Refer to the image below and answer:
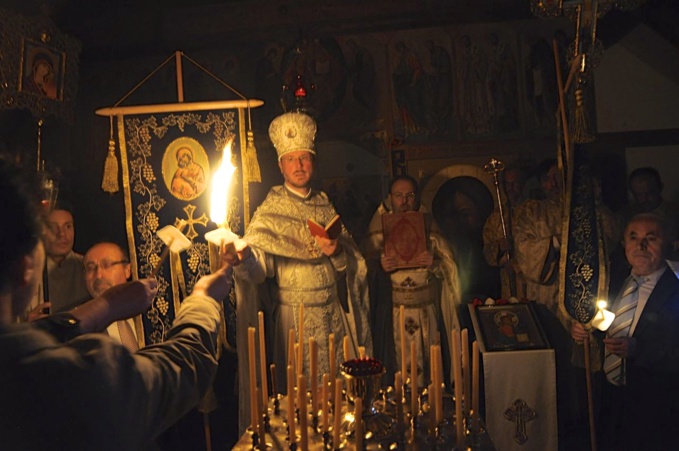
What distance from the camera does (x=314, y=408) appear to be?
8.45 ft

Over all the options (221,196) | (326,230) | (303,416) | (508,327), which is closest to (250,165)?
(326,230)

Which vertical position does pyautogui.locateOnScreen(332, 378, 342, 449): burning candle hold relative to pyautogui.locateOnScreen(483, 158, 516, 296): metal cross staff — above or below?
below

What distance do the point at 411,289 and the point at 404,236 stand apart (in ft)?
1.43

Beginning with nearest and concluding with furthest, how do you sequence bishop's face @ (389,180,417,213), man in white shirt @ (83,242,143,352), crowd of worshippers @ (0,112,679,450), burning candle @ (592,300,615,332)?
crowd of worshippers @ (0,112,679,450) → burning candle @ (592,300,615,332) → man in white shirt @ (83,242,143,352) → bishop's face @ (389,180,417,213)

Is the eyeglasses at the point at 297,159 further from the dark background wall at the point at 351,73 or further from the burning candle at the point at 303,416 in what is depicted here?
the burning candle at the point at 303,416

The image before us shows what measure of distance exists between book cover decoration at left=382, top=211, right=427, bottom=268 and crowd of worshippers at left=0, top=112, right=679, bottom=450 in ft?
0.15

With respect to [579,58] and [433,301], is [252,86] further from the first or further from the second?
[579,58]

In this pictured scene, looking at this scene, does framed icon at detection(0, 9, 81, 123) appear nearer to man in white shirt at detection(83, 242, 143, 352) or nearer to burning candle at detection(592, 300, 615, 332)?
man in white shirt at detection(83, 242, 143, 352)

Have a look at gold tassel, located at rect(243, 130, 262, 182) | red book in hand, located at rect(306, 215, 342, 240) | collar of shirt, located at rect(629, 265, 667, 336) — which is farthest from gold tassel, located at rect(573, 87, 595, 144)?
gold tassel, located at rect(243, 130, 262, 182)

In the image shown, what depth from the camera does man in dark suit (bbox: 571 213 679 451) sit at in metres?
3.63

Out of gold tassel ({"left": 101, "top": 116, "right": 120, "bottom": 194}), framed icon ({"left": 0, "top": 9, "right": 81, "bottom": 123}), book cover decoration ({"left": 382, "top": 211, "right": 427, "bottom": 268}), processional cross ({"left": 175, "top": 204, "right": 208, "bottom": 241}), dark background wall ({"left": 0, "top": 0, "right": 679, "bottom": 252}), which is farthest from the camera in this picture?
dark background wall ({"left": 0, "top": 0, "right": 679, "bottom": 252})

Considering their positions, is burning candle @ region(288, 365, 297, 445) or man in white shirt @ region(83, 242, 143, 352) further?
man in white shirt @ region(83, 242, 143, 352)

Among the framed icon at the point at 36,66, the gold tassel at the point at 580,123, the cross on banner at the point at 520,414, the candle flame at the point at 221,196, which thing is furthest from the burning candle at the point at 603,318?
the framed icon at the point at 36,66

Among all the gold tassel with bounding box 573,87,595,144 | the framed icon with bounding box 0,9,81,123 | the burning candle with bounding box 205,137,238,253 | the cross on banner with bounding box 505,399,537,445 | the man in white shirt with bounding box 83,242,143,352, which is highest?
the framed icon with bounding box 0,9,81,123
